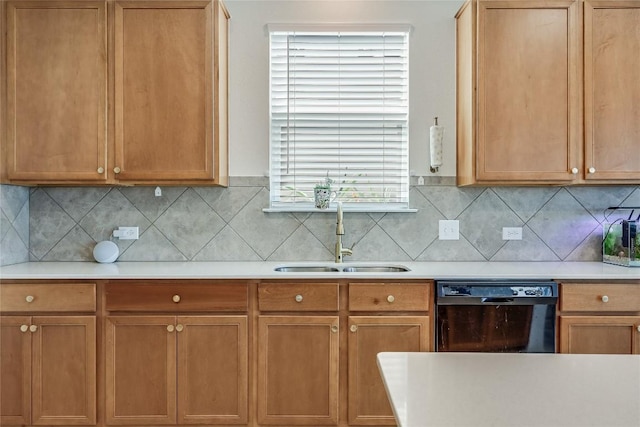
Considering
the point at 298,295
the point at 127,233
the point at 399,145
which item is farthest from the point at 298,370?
the point at 399,145

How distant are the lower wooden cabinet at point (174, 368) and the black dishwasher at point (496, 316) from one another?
1064 millimetres

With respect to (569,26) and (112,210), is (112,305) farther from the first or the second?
(569,26)

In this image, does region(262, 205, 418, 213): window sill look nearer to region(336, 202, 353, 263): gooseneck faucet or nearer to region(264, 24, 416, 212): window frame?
region(264, 24, 416, 212): window frame

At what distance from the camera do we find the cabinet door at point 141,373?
2262mm

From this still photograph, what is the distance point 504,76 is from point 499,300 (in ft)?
4.23

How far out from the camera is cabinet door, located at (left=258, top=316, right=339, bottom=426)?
227cm

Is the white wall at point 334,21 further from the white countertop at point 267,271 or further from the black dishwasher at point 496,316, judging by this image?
the black dishwasher at point 496,316

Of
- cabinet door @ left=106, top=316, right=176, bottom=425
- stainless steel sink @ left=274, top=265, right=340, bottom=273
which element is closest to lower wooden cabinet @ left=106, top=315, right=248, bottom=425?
cabinet door @ left=106, top=316, right=176, bottom=425

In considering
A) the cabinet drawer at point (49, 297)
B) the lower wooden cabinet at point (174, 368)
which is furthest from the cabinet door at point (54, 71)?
the lower wooden cabinet at point (174, 368)

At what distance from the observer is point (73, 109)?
2.51 m

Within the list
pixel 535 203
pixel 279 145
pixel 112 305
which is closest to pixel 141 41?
pixel 279 145

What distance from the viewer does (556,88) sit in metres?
2.53

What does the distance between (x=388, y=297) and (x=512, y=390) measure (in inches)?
56.1

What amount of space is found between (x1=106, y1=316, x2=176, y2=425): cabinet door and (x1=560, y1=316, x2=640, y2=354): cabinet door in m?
2.06
